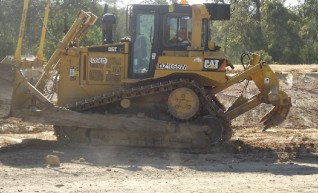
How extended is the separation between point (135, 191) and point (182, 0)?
17.4ft

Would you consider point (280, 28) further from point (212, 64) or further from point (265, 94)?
point (212, 64)

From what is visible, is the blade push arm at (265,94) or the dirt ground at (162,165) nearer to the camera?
the dirt ground at (162,165)

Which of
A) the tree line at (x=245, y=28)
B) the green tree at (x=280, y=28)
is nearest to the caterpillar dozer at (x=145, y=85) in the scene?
the tree line at (x=245, y=28)

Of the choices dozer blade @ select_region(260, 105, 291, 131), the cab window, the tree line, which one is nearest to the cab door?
the cab window

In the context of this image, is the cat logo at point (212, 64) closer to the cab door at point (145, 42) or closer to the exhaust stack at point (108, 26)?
the cab door at point (145, 42)

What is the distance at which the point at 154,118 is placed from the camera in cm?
1217

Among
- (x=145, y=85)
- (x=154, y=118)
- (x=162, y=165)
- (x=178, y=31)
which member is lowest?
(x=162, y=165)

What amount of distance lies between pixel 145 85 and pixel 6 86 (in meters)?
2.70

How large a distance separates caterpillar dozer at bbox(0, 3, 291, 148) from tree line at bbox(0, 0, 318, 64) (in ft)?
54.0

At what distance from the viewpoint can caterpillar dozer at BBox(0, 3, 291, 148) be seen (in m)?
11.9

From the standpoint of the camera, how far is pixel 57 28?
107 ft

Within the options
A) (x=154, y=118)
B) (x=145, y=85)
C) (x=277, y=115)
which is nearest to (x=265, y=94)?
(x=277, y=115)

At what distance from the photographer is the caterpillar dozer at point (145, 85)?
1185 cm

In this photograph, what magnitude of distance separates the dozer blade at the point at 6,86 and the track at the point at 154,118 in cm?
115
